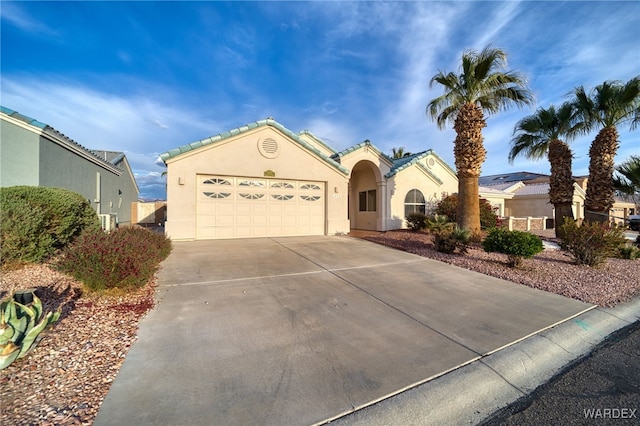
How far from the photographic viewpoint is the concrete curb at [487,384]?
2.33 metres

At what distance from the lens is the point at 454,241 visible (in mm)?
8805

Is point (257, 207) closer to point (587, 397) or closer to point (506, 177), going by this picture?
point (587, 397)

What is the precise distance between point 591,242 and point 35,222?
44.1 ft

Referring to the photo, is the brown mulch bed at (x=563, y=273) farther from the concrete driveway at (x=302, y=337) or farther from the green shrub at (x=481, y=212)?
the green shrub at (x=481, y=212)

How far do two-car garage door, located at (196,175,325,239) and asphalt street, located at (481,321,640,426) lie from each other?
10824 millimetres

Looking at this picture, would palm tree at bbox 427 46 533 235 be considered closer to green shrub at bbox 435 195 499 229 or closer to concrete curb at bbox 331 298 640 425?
green shrub at bbox 435 195 499 229

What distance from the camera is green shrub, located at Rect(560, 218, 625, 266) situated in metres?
7.43

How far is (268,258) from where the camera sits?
26.3 feet

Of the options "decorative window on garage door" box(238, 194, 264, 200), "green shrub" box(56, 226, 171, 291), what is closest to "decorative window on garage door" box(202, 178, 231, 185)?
"decorative window on garage door" box(238, 194, 264, 200)

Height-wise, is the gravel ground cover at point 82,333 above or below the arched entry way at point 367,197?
below

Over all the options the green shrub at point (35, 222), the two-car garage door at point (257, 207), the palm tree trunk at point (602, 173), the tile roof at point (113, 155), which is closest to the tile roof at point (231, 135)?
the two-car garage door at point (257, 207)

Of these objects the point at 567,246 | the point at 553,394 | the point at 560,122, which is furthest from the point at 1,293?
the point at 560,122

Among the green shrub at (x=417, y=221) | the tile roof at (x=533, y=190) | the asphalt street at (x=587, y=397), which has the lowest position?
the asphalt street at (x=587, y=397)

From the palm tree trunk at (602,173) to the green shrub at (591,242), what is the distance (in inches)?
259
